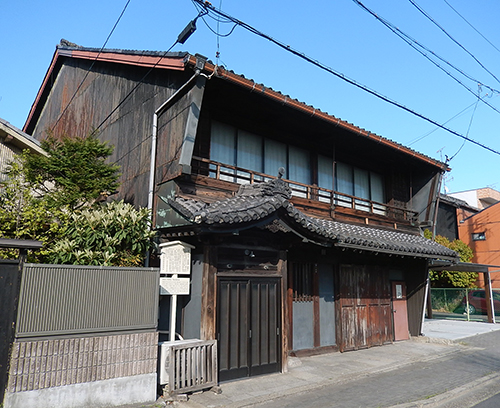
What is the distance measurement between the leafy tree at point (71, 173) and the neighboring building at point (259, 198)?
128 centimetres

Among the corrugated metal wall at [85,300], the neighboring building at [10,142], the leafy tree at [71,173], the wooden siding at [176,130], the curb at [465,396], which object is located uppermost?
the neighboring building at [10,142]

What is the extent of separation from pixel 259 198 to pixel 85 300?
4022mm

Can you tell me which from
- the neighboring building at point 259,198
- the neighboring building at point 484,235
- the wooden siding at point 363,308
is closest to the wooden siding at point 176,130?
the neighboring building at point 259,198

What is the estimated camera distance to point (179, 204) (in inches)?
308

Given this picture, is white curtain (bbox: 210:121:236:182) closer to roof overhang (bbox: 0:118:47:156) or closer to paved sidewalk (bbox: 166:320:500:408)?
paved sidewalk (bbox: 166:320:500:408)

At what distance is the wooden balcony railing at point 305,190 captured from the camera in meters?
9.83

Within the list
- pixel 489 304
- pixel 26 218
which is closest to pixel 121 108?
pixel 26 218

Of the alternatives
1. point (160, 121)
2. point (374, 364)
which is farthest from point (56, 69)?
point (374, 364)

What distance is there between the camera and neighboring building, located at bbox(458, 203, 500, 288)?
1160 inches

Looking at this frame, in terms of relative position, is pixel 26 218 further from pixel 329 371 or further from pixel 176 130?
pixel 329 371

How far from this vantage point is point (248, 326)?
8.55m

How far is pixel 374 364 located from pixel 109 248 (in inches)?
293

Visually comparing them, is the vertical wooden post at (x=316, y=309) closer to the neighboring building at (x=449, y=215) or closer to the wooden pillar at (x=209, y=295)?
the wooden pillar at (x=209, y=295)

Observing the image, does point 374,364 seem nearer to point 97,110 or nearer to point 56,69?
point 97,110
